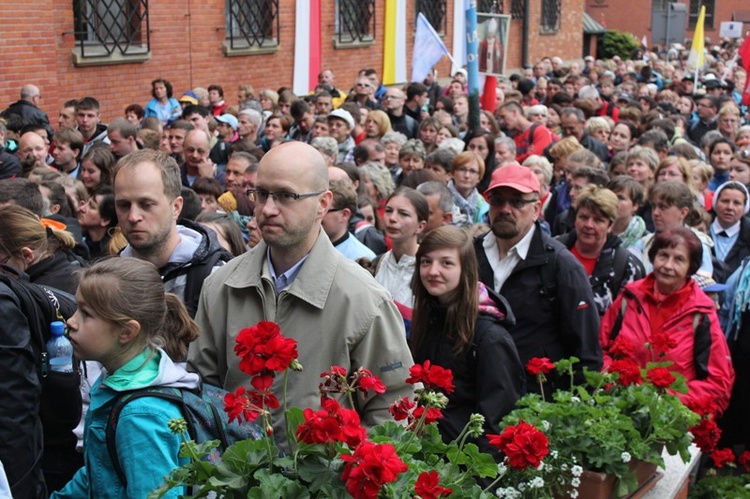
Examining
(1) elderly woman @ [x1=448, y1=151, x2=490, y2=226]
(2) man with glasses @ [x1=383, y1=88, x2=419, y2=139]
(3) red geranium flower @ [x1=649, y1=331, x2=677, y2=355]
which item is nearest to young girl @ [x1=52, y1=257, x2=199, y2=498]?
(3) red geranium flower @ [x1=649, y1=331, x2=677, y2=355]

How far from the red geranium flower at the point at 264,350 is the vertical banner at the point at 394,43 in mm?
20422

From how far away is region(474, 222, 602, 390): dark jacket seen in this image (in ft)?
15.5

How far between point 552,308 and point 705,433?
0.94 metres

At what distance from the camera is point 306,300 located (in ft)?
10.6

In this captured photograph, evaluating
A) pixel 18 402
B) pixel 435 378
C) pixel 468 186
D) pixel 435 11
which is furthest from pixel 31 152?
pixel 435 11

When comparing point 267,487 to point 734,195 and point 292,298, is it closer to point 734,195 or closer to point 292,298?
point 292,298

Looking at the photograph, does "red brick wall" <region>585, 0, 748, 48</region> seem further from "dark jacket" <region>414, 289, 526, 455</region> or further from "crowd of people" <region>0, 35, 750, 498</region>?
"dark jacket" <region>414, 289, 526, 455</region>

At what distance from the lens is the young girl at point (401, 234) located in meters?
5.54

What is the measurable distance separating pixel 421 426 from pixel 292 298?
2.53 ft

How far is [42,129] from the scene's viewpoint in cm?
961

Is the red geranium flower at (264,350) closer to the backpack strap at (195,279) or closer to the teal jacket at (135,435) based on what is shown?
the teal jacket at (135,435)

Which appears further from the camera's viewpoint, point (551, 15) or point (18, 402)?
point (551, 15)

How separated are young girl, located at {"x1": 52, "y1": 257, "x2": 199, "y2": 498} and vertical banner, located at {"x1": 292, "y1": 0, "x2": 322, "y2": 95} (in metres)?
16.2

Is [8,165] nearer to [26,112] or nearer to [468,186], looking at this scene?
[26,112]
